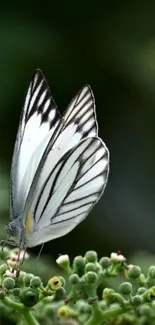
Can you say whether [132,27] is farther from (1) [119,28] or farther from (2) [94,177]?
(2) [94,177]

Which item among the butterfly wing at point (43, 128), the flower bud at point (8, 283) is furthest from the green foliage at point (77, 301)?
the butterfly wing at point (43, 128)

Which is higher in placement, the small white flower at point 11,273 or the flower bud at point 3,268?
the flower bud at point 3,268

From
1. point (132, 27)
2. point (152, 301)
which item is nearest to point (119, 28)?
point (132, 27)

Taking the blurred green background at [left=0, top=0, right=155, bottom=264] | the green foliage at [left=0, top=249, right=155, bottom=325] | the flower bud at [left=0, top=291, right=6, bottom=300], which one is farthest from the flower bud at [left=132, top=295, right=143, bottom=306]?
the blurred green background at [left=0, top=0, right=155, bottom=264]

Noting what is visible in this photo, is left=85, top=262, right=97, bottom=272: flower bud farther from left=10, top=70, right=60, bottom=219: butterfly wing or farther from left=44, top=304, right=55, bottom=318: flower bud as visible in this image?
left=10, top=70, right=60, bottom=219: butterfly wing

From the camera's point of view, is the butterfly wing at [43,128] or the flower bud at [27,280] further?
the butterfly wing at [43,128]

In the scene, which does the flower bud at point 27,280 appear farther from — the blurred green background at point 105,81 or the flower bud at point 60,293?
the blurred green background at point 105,81

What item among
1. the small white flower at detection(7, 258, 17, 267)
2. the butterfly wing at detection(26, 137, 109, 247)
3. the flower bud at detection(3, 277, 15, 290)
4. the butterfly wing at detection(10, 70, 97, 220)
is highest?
the butterfly wing at detection(10, 70, 97, 220)
